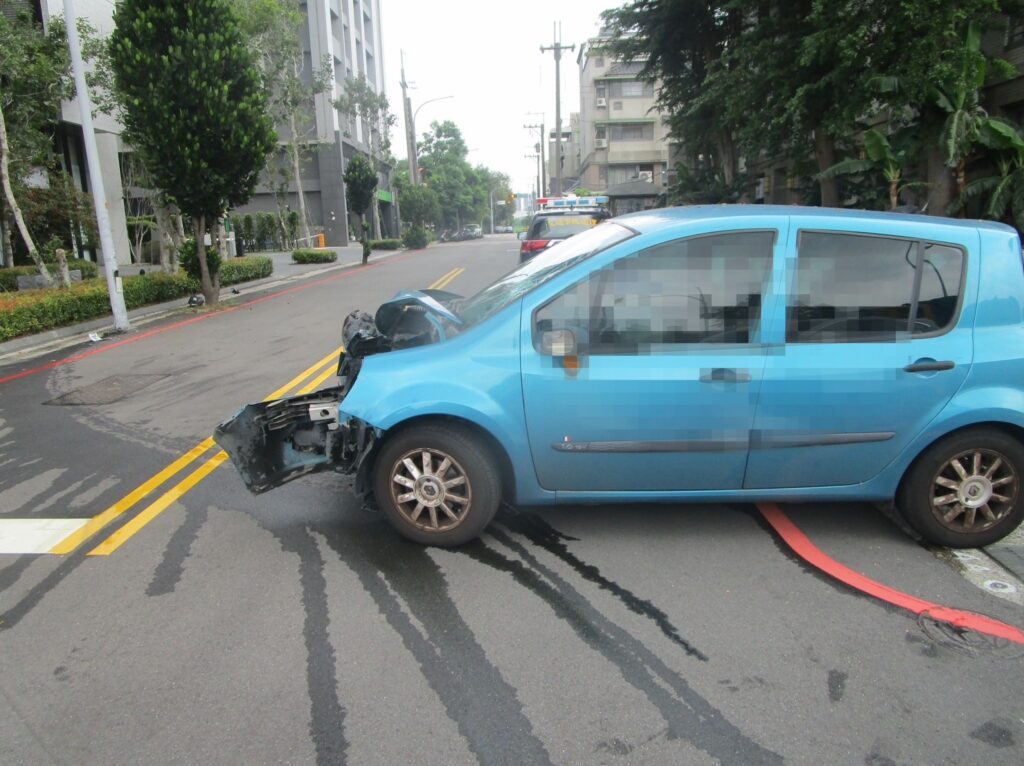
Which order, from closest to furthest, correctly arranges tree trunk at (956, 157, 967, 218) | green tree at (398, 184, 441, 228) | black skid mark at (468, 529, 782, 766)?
black skid mark at (468, 529, 782, 766), tree trunk at (956, 157, 967, 218), green tree at (398, 184, 441, 228)

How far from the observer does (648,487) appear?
4.06 meters

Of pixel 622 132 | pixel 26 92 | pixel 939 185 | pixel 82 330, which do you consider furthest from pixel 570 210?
pixel 622 132

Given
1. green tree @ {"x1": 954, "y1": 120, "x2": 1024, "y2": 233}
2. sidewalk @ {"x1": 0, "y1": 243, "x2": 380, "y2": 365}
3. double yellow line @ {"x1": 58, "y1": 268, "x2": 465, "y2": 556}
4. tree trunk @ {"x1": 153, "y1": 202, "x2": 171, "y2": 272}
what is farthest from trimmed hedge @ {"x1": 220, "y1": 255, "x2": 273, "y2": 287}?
green tree @ {"x1": 954, "y1": 120, "x2": 1024, "y2": 233}

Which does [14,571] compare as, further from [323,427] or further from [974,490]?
[974,490]

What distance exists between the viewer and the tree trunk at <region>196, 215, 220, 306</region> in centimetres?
1664

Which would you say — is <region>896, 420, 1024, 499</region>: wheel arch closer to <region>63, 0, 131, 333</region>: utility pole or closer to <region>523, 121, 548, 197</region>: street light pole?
<region>63, 0, 131, 333</region>: utility pole

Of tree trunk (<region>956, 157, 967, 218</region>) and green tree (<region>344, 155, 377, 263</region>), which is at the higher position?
green tree (<region>344, 155, 377, 263</region>)

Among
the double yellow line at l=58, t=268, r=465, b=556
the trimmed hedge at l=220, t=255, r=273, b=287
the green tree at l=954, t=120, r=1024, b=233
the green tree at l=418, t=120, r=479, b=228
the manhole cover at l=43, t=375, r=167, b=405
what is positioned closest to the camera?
the double yellow line at l=58, t=268, r=465, b=556

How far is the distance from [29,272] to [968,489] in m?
20.7

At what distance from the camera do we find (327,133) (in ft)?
150

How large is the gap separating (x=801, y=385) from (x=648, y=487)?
951 mm

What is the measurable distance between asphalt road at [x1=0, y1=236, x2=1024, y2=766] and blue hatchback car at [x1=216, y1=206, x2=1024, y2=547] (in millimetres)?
456

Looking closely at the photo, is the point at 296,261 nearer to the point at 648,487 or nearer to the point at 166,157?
the point at 166,157

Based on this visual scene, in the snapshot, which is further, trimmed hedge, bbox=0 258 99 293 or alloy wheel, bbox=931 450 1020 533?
trimmed hedge, bbox=0 258 99 293
